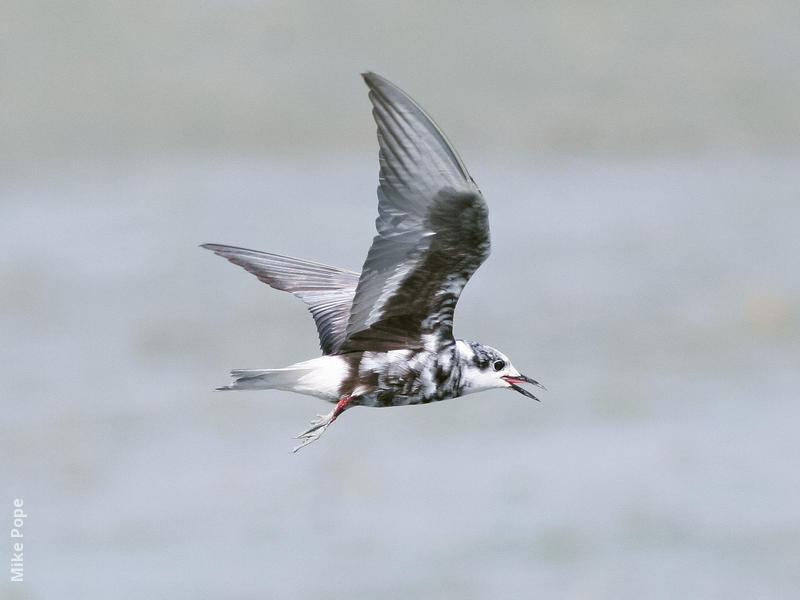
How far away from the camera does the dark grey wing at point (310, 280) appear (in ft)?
33.7

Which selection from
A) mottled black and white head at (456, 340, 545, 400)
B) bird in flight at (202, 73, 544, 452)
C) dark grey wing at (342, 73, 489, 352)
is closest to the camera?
dark grey wing at (342, 73, 489, 352)

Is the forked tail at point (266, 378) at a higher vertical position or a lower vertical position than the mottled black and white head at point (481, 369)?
lower

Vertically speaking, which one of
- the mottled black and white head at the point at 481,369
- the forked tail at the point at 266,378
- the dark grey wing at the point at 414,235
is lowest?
the forked tail at the point at 266,378

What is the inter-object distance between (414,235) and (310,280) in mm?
1850

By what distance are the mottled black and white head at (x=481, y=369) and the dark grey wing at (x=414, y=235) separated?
0.17 m

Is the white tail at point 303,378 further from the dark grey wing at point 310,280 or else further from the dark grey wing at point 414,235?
the dark grey wing at point 310,280

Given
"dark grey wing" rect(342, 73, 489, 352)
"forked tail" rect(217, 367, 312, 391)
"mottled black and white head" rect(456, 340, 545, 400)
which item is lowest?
"forked tail" rect(217, 367, 312, 391)

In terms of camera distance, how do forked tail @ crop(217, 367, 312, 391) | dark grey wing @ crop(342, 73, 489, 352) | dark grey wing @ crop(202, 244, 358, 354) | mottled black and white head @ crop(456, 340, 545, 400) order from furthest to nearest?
dark grey wing @ crop(202, 244, 358, 354) → mottled black and white head @ crop(456, 340, 545, 400) → forked tail @ crop(217, 367, 312, 391) → dark grey wing @ crop(342, 73, 489, 352)

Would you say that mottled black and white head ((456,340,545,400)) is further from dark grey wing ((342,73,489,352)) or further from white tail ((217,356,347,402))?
white tail ((217,356,347,402))

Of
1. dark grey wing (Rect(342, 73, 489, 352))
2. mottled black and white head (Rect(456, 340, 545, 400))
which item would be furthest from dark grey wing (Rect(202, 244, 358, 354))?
mottled black and white head (Rect(456, 340, 545, 400))

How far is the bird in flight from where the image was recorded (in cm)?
858

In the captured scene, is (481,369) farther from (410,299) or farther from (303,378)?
(303,378)

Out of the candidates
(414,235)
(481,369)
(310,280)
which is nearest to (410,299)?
(414,235)

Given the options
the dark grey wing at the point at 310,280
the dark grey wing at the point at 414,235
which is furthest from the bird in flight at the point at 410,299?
the dark grey wing at the point at 310,280
